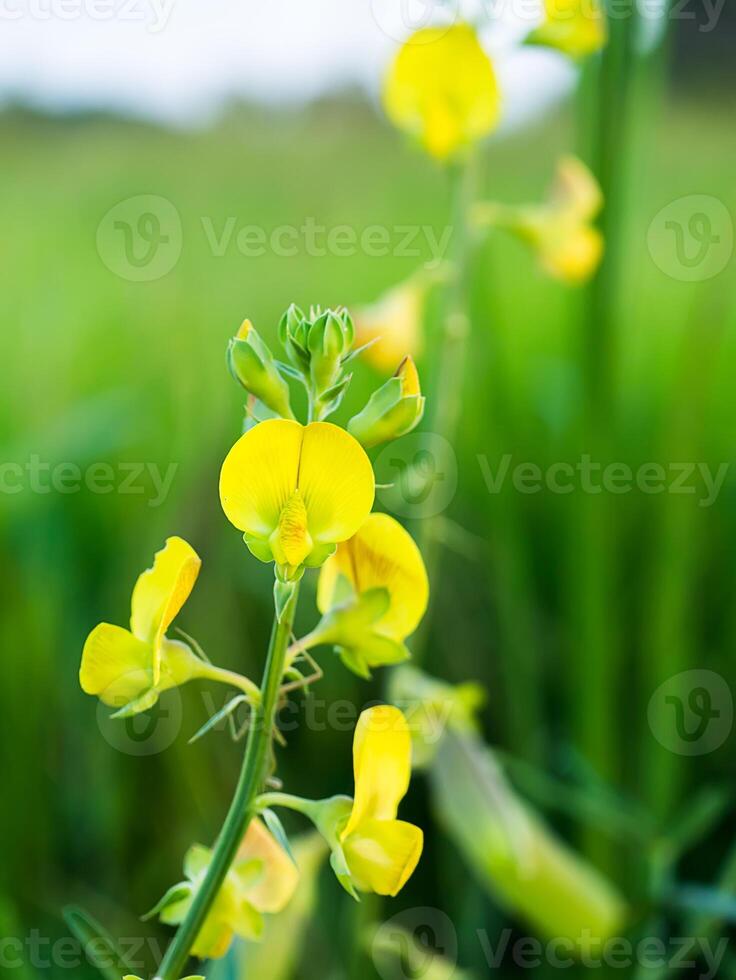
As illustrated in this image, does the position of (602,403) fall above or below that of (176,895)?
above

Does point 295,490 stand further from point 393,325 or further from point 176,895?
point 393,325

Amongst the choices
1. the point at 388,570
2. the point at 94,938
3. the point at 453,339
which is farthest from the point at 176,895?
the point at 453,339

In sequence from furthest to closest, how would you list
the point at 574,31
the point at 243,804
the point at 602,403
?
the point at 602,403
the point at 574,31
the point at 243,804

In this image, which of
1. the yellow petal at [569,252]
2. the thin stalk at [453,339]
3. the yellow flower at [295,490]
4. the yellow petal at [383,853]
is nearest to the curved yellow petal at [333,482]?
the yellow flower at [295,490]

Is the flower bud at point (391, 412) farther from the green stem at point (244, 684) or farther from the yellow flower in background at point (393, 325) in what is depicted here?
the yellow flower in background at point (393, 325)

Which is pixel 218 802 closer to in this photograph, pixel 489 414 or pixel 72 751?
pixel 72 751

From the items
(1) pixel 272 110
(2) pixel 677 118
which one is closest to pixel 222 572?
(1) pixel 272 110

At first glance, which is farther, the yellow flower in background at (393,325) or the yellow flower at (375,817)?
the yellow flower in background at (393,325)
